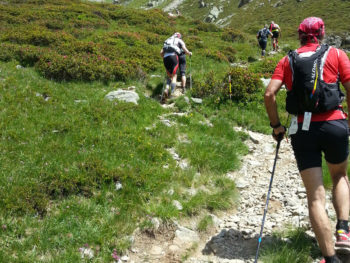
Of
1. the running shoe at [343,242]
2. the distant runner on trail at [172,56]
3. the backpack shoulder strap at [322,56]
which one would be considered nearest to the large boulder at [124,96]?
the distant runner on trail at [172,56]

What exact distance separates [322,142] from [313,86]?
0.73 metres

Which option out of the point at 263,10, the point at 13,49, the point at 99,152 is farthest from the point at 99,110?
the point at 263,10

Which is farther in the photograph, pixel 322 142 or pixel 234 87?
pixel 234 87

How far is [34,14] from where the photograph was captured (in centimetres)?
2088

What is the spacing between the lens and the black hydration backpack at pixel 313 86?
346cm

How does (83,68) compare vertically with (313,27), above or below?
below

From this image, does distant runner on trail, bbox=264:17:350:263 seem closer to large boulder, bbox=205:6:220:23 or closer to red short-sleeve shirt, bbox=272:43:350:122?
red short-sleeve shirt, bbox=272:43:350:122

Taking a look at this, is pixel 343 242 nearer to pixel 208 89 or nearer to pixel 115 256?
pixel 115 256

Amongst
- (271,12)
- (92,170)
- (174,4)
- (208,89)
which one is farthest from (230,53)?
(174,4)

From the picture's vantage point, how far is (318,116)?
356 cm

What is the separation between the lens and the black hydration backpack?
Answer: 3459mm

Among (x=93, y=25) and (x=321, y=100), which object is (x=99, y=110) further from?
(x=93, y=25)

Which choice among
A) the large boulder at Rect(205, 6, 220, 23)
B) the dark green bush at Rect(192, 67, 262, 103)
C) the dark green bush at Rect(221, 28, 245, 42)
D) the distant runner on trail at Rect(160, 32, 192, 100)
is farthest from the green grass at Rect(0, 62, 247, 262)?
the large boulder at Rect(205, 6, 220, 23)

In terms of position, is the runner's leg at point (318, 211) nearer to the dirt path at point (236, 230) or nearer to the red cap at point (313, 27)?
the dirt path at point (236, 230)
